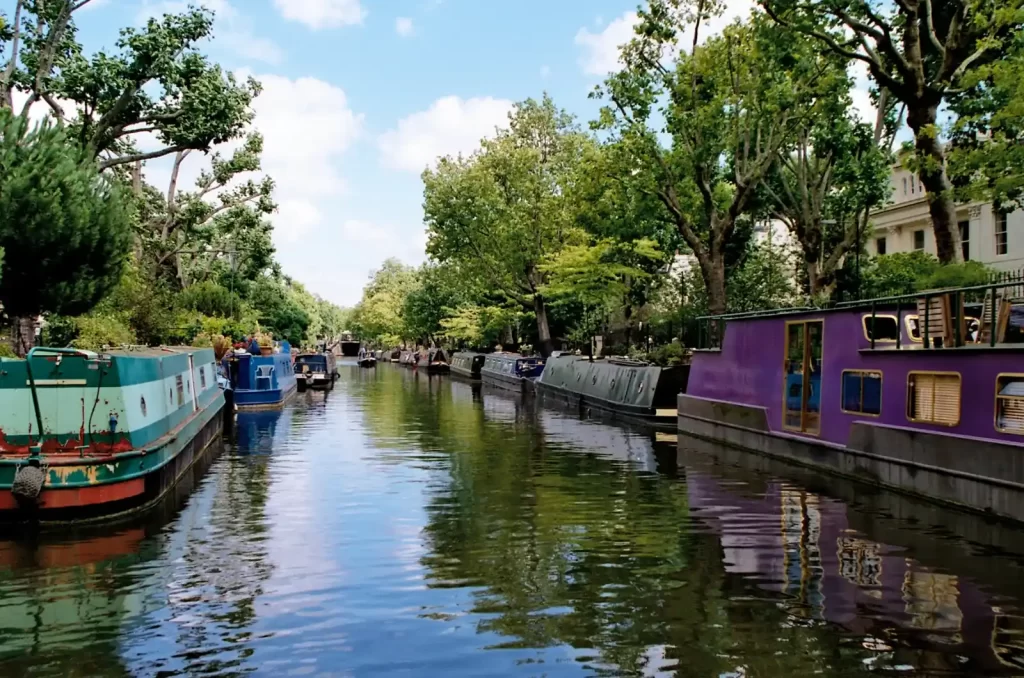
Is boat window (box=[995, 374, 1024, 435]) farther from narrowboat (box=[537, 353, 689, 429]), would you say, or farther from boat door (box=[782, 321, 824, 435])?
narrowboat (box=[537, 353, 689, 429])

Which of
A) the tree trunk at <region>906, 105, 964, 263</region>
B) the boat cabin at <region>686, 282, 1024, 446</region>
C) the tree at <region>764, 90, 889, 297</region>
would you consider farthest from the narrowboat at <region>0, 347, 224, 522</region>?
the tree at <region>764, 90, 889, 297</region>

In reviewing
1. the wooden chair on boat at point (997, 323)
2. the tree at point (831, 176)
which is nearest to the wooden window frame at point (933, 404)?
the wooden chair on boat at point (997, 323)

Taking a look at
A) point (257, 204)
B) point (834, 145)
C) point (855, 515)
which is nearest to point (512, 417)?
point (834, 145)

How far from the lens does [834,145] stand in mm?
34062

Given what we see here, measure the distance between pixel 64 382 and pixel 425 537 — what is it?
661cm

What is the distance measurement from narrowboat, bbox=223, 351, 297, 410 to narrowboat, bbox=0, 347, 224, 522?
21373 millimetres

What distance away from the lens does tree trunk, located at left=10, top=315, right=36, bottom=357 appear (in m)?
31.4

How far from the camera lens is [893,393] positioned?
17531mm

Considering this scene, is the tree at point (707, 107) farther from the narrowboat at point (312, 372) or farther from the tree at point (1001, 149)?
the narrowboat at point (312, 372)

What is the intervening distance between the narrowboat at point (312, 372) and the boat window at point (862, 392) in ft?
131

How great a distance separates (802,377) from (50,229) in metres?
22.4

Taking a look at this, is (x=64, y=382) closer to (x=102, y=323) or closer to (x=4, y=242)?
(x=4, y=242)

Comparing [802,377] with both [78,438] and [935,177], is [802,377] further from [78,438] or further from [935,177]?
[78,438]

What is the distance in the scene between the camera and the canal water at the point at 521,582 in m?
8.51
